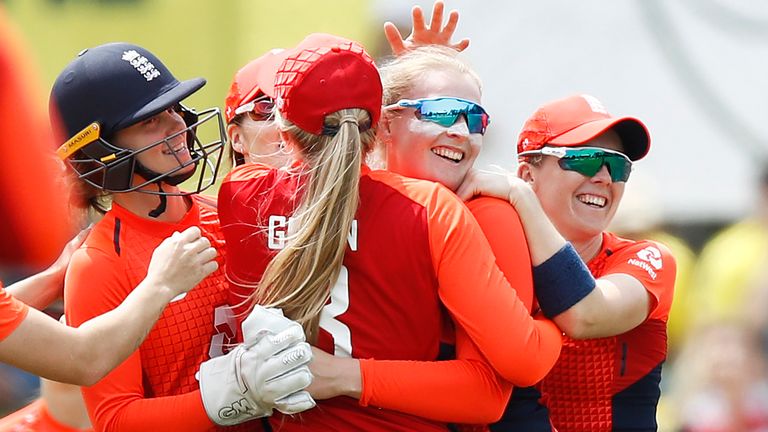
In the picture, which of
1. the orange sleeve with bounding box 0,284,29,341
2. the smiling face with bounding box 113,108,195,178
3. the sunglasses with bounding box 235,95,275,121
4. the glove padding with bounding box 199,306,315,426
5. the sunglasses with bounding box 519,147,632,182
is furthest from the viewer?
the sunglasses with bounding box 235,95,275,121

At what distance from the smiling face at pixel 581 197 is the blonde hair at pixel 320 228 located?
0.85 meters

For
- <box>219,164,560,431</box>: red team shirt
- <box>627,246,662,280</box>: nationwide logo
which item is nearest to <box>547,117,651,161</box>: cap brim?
<box>627,246,662,280</box>: nationwide logo

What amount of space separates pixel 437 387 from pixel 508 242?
0.43 meters

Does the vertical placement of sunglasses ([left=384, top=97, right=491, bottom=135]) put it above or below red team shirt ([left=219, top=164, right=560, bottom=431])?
above

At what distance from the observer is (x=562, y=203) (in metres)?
3.81

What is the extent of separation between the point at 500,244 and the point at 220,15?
6.88m

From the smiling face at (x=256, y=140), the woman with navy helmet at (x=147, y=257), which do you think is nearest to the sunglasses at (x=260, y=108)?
the smiling face at (x=256, y=140)

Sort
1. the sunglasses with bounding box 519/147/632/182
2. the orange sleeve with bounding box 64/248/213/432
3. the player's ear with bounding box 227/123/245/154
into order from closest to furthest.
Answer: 1. the orange sleeve with bounding box 64/248/213/432
2. the sunglasses with bounding box 519/147/632/182
3. the player's ear with bounding box 227/123/245/154

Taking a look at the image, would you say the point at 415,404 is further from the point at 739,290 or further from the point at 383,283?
the point at 739,290

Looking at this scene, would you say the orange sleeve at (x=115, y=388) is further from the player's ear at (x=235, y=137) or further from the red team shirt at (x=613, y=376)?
the red team shirt at (x=613, y=376)

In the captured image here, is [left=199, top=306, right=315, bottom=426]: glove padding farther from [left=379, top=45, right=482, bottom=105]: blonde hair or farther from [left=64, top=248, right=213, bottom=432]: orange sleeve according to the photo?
[left=379, top=45, right=482, bottom=105]: blonde hair

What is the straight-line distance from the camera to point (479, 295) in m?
3.12

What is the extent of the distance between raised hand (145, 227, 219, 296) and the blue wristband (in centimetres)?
86

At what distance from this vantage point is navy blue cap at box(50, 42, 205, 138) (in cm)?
347
